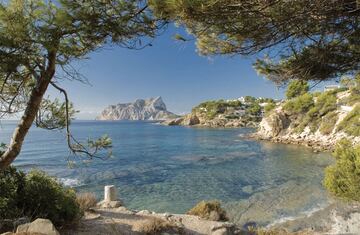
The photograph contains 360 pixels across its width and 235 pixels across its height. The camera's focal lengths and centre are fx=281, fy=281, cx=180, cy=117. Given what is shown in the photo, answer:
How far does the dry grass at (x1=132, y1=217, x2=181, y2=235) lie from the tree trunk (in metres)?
3.07

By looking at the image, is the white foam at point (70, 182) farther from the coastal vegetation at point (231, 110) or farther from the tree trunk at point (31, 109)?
the coastal vegetation at point (231, 110)

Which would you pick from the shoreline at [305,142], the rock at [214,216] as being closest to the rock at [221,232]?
the rock at [214,216]

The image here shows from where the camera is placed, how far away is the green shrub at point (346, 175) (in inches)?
309

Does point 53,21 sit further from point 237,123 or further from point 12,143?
point 237,123

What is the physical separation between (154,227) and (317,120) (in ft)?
115

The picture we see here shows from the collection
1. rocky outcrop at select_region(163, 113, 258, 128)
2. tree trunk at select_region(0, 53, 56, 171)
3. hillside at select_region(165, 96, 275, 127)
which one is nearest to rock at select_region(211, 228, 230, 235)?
tree trunk at select_region(0, 53, 56, 171)

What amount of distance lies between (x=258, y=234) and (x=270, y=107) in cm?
4838

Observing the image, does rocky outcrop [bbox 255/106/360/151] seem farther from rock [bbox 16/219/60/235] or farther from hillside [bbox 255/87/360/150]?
rock [bbox 16/219/60/235]

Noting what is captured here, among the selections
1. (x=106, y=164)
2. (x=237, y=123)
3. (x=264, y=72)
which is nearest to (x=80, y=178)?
(x=106, y=164)

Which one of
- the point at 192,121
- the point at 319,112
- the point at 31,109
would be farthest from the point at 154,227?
the point at 192,121

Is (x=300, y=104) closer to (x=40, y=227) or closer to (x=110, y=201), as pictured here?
(x=110, y=201)

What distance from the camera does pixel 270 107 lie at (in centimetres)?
5288

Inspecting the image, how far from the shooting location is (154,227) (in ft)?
20.7

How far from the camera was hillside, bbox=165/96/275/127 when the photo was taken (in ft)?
266
